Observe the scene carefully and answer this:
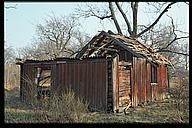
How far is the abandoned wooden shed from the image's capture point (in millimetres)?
11053

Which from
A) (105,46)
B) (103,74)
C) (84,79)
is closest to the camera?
(103,74)

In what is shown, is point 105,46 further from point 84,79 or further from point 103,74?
point 103,74

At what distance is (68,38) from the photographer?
30.1 metres

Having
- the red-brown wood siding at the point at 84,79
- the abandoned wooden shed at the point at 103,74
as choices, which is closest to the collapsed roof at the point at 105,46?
the abandoned wooden shed at the point at 103,74

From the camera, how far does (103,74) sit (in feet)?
36.3

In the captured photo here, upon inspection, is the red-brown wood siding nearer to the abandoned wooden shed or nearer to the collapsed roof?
the abandoned wooden shed

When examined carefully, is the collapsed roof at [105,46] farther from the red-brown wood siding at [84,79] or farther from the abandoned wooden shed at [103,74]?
the red-brown wood siding at [84,79]

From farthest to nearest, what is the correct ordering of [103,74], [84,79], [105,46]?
[105,46] < [84,79] < [103,74]

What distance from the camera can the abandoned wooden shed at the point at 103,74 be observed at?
11.1 m

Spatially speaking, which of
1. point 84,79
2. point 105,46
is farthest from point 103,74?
point 105,46

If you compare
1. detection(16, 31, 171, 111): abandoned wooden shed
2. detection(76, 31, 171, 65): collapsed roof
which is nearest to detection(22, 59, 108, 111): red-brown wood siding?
detection(16, 31, 171, 111): abandoned wooden shed

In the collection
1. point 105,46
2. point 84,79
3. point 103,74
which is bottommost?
point 84,79

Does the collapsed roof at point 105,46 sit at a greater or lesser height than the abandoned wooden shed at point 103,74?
greater
